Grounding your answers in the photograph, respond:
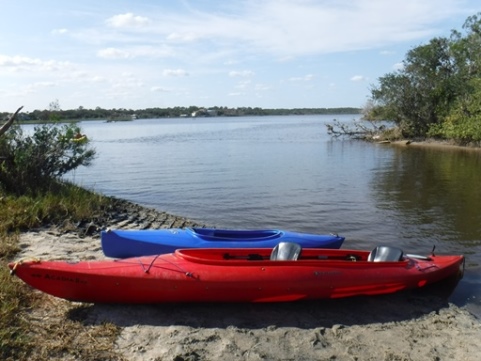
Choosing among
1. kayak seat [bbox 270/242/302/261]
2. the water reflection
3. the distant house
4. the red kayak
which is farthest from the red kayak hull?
the distant house

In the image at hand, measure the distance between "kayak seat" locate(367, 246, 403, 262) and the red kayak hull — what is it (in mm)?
380

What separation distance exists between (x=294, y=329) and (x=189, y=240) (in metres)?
2.75

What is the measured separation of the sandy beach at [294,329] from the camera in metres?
4.57

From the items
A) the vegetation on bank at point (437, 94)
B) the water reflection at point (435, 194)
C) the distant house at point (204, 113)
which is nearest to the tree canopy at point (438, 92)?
the vegetation on bank at point (437, 94)

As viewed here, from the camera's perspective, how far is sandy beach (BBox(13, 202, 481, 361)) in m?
4.57

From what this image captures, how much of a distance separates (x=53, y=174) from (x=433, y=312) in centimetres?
874

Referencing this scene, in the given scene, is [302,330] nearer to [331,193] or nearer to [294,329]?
[294,329]

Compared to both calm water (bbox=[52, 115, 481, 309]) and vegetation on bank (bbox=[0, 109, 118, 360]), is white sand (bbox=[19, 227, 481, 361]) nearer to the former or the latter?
vegetation on bank (bbox=[0, 109, 118, 360])

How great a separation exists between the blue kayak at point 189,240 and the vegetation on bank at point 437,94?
22101 mm

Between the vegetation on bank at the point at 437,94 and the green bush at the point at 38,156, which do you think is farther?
the vegetation on bank at the point at 437,94

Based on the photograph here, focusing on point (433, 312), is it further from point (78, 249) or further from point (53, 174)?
point (53, 174)

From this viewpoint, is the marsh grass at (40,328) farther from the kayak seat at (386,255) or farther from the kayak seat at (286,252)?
the kayak seat at (386,255)

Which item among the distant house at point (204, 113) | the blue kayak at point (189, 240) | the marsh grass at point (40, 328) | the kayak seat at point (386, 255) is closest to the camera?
the marsh grass at point (40, 328)

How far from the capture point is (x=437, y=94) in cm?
3120
